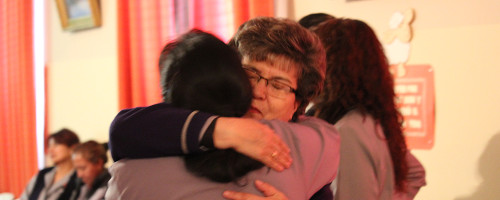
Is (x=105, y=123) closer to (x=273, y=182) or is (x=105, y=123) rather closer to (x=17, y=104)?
(x=17, y=104)

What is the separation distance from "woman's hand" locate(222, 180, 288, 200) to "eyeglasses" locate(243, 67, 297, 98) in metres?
0.33

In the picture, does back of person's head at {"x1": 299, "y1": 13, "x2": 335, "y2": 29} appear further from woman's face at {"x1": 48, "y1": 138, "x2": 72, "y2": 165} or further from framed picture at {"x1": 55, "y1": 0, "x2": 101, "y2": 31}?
woman's face at {"x1": 48, "y1": 138, "x2": 72, "y2": 165}

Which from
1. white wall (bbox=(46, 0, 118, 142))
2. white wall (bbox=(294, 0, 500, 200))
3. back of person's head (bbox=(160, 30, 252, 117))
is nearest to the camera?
back of person's head (bbox=(160, 30, 252, 117))

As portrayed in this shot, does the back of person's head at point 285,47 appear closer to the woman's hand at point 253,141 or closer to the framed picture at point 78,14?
the woman's hand at point 253,141

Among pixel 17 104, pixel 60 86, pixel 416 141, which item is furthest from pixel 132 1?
pixel 416 141

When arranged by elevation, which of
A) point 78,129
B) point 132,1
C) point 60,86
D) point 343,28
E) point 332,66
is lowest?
point 78,129

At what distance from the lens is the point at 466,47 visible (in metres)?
2.08

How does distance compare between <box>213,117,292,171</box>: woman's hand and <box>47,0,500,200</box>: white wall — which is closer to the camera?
<box>213,117,292,171</box>: woman's hand

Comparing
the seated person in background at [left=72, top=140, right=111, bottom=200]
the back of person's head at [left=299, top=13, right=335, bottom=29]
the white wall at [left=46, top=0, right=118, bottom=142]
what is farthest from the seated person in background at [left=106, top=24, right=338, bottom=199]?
the white wall at [left=46, top=0, right=118, bottom=142]

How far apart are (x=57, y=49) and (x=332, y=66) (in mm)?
3121

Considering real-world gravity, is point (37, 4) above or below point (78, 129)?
above

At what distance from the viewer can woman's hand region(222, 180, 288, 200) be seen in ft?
2.68

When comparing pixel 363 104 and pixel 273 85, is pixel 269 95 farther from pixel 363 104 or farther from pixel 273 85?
pixel 363 104

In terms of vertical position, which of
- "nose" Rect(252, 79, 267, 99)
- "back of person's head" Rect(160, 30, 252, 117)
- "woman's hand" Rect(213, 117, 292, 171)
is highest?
"back of person's head" Rect(160, 30, 252, 117)
